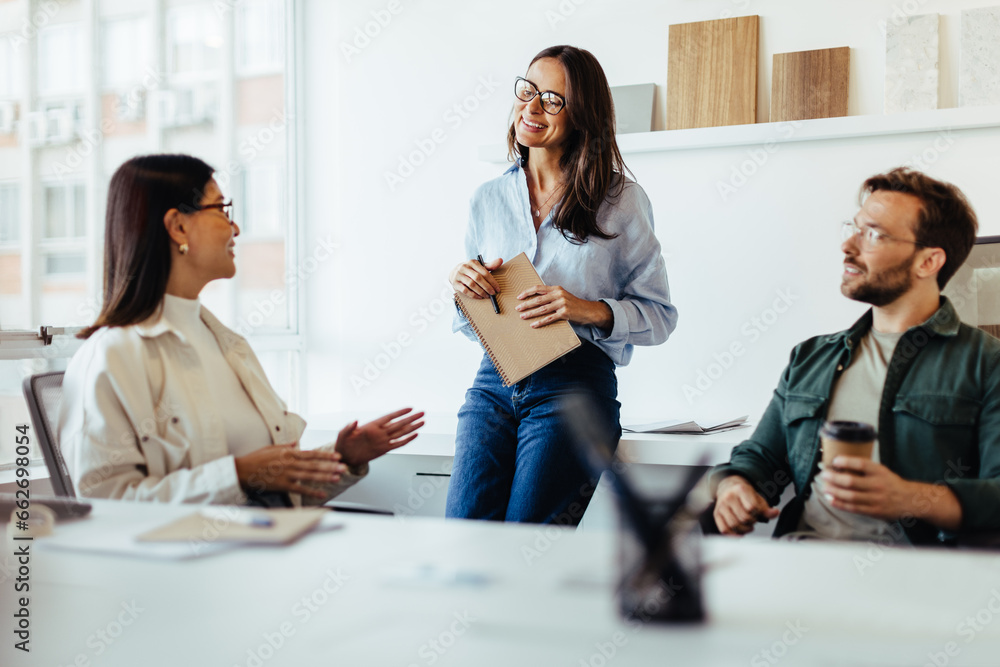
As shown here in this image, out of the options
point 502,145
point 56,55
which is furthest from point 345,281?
point 56,55

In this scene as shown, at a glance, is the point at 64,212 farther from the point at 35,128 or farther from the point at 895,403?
the point at 895,403

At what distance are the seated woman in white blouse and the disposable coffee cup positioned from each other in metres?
0.55

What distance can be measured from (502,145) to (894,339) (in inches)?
76.8

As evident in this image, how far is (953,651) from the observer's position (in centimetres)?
82

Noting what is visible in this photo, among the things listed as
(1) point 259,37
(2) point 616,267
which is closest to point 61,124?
(1) point 259,37

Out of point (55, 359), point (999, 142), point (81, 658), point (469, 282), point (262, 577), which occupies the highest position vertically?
point (999, 142)

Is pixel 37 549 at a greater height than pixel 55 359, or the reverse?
pixel 55 359

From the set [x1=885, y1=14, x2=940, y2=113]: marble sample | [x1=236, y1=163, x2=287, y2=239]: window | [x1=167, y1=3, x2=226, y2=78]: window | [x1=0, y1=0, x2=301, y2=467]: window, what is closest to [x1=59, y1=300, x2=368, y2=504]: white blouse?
[x1=0, y1=0, x2=301, y2=467]: window

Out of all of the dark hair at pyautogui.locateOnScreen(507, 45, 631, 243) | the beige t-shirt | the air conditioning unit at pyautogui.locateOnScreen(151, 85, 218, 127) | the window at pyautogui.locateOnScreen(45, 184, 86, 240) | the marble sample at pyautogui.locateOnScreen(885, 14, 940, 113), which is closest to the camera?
the beige t-shirt

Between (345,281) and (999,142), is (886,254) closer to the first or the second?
(999,142)

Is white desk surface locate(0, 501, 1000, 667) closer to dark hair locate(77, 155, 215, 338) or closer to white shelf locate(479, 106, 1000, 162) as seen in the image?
dark hair locate(77, 155, 215, 338)

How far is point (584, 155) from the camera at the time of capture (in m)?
1.68

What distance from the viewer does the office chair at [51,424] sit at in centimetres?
110

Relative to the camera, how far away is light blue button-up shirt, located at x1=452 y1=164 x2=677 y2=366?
167cm
